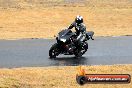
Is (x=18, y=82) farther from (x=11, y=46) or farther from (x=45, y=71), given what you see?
(x=11, y=46)

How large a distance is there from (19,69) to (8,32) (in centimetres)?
1076

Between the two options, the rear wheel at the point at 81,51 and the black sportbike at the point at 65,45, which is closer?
the black sportbike at the point at 65,45

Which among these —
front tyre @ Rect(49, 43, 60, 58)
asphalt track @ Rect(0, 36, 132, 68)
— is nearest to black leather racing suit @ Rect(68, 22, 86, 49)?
asphalt track @ Rect(0, 36, 132, 68)

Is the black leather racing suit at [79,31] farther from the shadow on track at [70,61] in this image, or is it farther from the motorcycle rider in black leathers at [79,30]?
the shadow on track at [70,61]

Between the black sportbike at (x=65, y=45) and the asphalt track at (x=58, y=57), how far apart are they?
0.82 ft

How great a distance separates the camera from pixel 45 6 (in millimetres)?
40062

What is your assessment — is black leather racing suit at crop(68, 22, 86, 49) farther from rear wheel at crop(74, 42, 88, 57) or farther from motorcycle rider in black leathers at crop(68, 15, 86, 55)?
rear wheel at crop(74, 42, 88, 57)

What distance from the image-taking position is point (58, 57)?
73.0ft

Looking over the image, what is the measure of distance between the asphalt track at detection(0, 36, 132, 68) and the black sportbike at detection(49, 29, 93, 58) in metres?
0.25

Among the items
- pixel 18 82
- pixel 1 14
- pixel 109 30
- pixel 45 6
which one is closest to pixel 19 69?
pixel 18 82

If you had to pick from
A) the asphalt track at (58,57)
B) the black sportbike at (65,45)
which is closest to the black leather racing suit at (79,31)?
the black sportbike at (65,45)

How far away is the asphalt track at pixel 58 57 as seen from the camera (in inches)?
834

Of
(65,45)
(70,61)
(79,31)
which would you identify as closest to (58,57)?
(65,45)

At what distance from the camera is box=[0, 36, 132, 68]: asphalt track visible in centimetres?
2117
